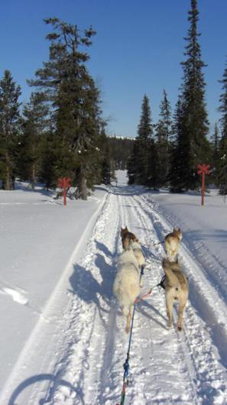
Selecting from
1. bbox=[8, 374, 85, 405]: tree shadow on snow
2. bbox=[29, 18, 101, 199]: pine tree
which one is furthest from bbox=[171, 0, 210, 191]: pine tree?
bbox=[8, 374, 85, 405]: tree shadow on snow

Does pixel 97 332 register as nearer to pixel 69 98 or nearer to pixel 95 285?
pixel 95 285

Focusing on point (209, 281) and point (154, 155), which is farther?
point (154, 155)

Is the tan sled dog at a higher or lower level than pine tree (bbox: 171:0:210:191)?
lower

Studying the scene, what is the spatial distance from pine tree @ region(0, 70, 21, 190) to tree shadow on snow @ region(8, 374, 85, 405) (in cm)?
3111

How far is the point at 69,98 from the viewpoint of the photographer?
2312 cm

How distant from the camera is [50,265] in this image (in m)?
8.08

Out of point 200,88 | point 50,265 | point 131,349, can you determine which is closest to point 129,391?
point 131,349

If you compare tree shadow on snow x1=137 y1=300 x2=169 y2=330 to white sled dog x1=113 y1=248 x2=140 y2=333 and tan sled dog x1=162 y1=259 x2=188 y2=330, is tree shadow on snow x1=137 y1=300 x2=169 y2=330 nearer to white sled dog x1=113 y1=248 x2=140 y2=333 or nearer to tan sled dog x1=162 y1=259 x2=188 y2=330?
tan sled dog x1=162 y1=259 x2=188 y2=330

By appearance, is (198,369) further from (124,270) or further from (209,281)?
(209,281)

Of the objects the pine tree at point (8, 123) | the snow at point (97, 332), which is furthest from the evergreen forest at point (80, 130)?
the snow at point (97, 332)

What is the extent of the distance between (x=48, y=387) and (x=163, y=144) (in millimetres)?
41059

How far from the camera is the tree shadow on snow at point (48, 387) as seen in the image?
11.6 ft

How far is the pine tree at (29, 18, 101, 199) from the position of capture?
2302 cm

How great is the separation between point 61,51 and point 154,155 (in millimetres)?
19534
